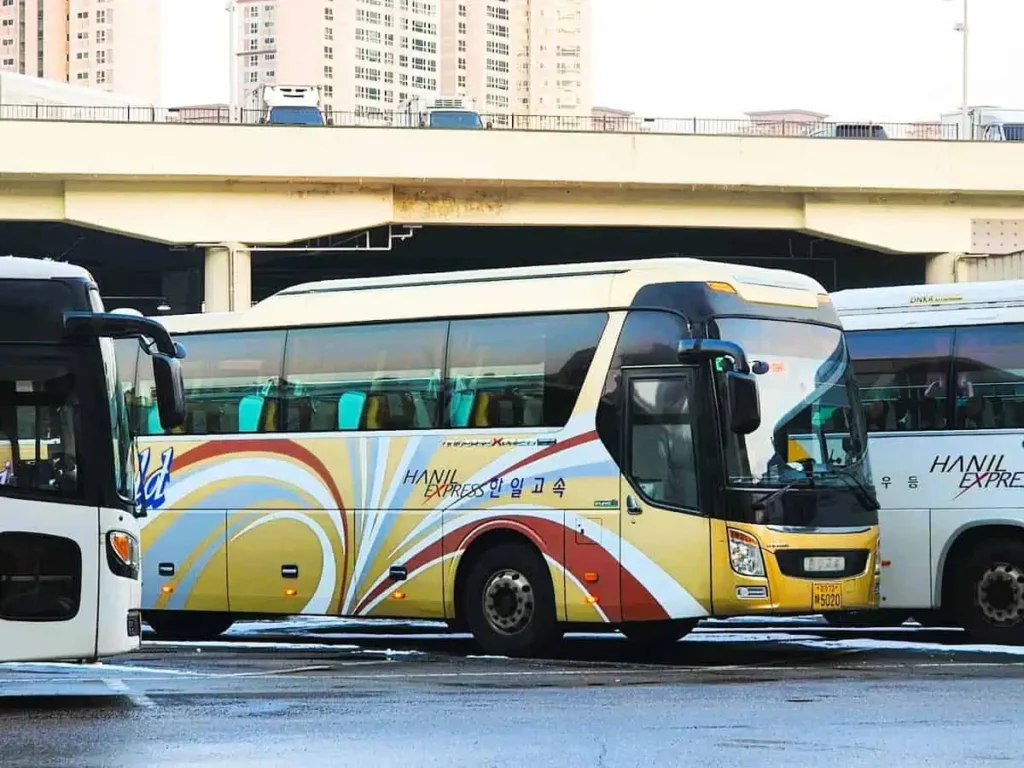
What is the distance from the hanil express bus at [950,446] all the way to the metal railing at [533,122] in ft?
84.0

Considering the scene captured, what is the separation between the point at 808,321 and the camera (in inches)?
659

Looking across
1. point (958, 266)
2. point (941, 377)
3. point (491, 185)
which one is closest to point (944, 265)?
point (958, 266)

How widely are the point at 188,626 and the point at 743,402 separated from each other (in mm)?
7234

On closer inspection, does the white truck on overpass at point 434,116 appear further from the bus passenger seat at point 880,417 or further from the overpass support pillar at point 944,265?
the bus passenger seat at point 880,417

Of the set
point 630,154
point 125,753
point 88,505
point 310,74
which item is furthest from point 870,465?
point 310,74

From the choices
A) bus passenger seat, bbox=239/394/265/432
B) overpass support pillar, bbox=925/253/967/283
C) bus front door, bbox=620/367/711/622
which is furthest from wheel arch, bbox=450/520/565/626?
overpass support pillar, bbox=925/253/967/283

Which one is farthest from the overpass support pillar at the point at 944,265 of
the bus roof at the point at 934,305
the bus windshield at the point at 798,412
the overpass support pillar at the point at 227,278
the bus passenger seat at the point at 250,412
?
the bus windshield at the point at 798,412

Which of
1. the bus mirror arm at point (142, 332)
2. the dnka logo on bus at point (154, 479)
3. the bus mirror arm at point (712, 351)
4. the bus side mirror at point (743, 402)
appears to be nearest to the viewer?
the bus mirror arm at point (142, 332)

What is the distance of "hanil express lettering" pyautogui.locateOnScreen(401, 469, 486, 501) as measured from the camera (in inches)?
679

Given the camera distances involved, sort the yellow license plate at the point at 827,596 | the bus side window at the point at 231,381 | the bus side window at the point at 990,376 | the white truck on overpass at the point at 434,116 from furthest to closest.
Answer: the white truck on overpass at the point at 434,116 < the bus side window at the point at 231,381 < the bus side window at the point at 990,376 < the yellow license plate at the point at 827,596

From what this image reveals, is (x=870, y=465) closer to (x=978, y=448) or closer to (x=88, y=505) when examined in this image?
(x=978, y=448)

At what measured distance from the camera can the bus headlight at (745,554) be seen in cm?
1570

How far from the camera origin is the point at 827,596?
16.0 m

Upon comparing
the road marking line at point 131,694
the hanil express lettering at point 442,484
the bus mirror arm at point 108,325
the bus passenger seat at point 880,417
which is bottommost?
the road marking line at point 131,694
